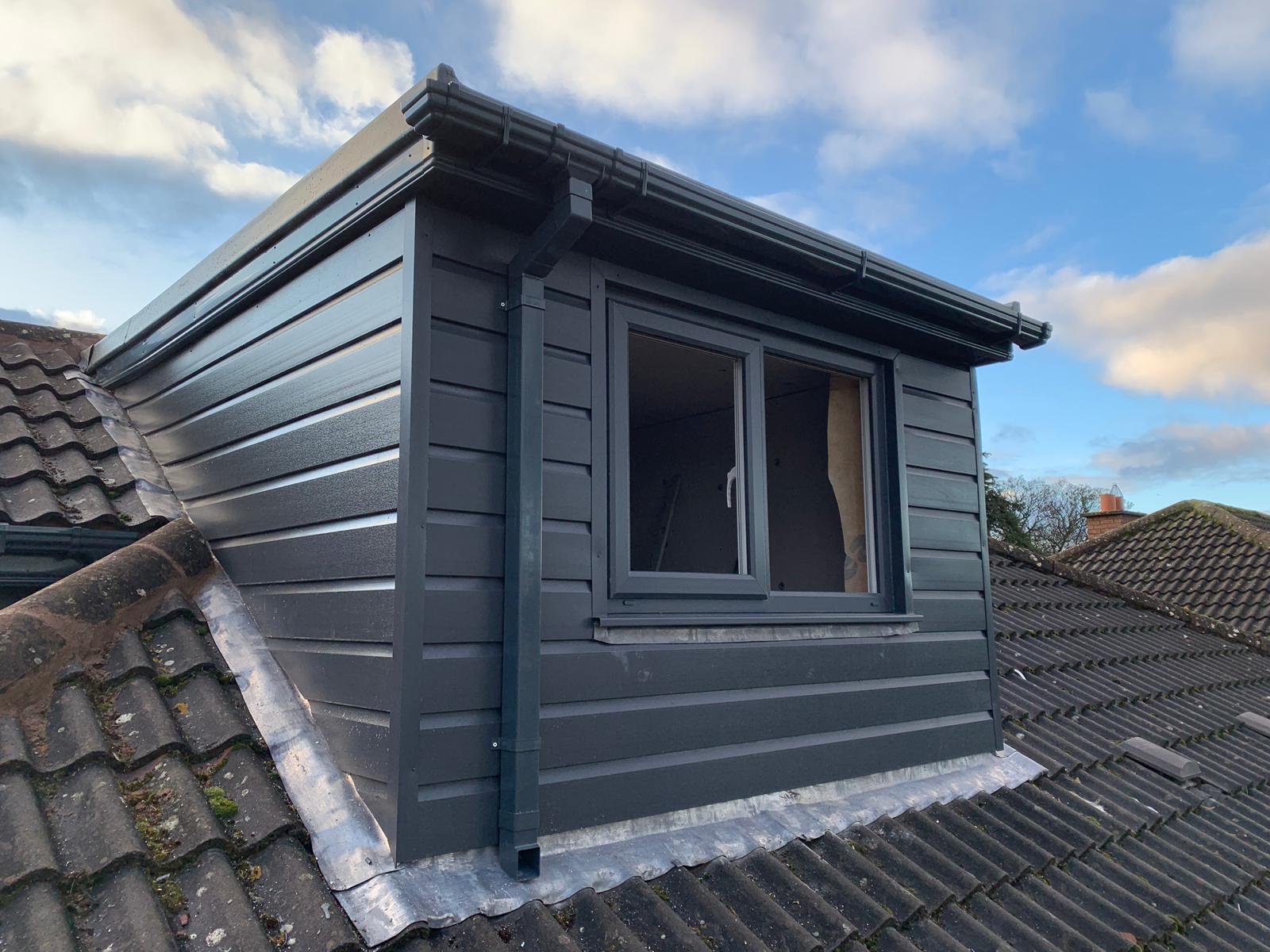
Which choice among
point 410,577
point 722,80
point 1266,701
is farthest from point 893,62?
point 1266,701

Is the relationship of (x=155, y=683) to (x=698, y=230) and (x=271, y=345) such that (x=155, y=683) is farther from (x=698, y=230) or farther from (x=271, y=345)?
(x=698, y=230)

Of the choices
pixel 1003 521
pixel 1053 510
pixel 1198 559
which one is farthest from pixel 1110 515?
pixel 1053 510

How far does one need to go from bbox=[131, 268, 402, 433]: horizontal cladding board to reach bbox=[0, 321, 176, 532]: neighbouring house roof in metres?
0.22

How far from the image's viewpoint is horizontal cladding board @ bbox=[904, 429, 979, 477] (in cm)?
402

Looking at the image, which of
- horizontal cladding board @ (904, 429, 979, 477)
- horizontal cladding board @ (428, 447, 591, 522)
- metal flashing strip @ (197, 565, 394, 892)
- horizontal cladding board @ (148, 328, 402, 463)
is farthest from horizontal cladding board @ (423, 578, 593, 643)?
horizontal cladding board @ (904, 429, 979, 477)

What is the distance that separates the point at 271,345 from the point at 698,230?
1573mm

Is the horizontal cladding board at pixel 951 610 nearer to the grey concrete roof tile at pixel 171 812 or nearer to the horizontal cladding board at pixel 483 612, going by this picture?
the horizontal cladding board at pixel 483 612

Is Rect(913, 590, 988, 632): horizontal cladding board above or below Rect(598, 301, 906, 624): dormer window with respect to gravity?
below

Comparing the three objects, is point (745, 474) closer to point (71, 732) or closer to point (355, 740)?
point (355, 740)

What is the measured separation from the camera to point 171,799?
2227mm

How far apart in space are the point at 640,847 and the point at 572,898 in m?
0.36

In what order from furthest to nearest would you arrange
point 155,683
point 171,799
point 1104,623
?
point 1104,623, point 155,683, point 171,799

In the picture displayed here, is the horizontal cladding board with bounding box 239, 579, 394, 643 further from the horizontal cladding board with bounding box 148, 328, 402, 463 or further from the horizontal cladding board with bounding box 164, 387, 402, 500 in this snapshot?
the horizontal cladding board with bounding box 148, 328, 402, 463

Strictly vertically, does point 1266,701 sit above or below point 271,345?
below
